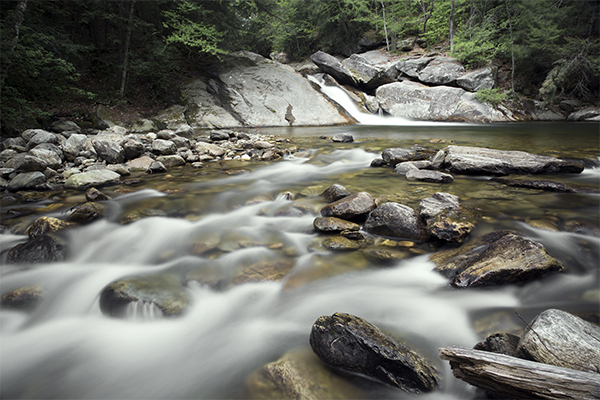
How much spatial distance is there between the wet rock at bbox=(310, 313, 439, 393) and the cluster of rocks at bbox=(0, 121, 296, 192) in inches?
217

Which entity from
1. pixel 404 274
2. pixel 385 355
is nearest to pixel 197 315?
pixel 385 355

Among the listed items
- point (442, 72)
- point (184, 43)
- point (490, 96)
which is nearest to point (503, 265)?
point (490, 96)

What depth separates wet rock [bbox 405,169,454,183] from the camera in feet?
16.1

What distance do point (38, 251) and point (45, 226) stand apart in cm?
57

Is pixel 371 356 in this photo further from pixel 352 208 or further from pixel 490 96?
pixel 490 96

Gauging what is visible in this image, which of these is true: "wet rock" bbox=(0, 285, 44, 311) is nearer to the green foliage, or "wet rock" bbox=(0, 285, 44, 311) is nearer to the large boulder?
the large boulder

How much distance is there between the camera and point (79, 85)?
43.5 feet

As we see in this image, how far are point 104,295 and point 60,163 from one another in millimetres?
5250

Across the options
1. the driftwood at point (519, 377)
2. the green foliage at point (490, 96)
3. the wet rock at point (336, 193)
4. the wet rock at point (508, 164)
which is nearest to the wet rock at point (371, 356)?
the driftwood at point (519, 377)

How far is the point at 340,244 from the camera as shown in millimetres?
3160

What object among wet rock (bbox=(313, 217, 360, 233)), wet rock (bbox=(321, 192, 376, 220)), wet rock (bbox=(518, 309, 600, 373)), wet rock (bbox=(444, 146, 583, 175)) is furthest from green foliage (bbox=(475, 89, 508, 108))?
wet rock (bbox=(518, 309, 600, 373))

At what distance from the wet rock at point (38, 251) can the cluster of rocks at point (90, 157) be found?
2438 mm

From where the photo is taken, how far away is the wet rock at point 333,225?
3370mm

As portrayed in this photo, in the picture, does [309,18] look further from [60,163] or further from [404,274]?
[404,274]
